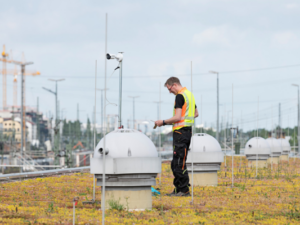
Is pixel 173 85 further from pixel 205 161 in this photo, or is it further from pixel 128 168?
pixel 205 161

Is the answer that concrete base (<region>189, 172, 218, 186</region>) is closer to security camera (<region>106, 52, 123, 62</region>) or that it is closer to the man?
the man

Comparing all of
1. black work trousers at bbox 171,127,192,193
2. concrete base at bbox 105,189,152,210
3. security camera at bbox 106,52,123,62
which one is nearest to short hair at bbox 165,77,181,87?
black work trousers at bbox 171,127,192,193

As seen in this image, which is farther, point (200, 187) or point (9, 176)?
point (9, 176)

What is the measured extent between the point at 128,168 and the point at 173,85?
8.94 ft

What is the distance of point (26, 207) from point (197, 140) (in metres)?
6.16

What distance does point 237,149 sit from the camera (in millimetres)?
45688

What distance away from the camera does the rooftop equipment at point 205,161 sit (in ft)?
42.5

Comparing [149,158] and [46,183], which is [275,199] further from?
[46,183]

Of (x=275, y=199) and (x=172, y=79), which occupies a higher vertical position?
(x=172, y=79)


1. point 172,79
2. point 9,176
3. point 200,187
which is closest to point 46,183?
point 9,176

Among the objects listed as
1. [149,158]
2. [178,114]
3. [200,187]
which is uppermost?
[178,114]

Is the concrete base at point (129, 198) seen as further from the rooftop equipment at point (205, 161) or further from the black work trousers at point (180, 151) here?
the rooftop equipment at point (205, 161)

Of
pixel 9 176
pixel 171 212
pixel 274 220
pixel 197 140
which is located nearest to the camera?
pixel 274 220

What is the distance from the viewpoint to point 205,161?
13.0 metres
